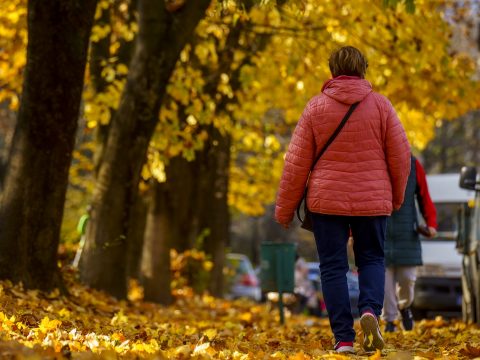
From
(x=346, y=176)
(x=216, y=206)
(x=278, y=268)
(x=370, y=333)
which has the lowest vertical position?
(x=370, y=333)

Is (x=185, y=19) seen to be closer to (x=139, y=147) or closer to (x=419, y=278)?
(x=139, y=147)

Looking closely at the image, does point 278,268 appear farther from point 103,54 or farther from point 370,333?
point 370,333

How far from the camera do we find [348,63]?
6461 millimetres

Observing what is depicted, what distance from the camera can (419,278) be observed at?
14.2 metres

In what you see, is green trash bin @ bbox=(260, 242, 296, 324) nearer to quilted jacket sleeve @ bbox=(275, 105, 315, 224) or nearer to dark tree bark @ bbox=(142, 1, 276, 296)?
dark tree bark @ bbox=(142, 1, 276, 296)

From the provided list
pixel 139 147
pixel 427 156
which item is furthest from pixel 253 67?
pixel 427 156

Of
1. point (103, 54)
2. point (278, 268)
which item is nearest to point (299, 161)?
point (278, 268)

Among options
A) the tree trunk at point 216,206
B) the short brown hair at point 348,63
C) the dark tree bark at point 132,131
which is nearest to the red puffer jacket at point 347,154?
the short brown hair at point 348,63

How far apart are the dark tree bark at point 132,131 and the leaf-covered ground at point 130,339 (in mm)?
571

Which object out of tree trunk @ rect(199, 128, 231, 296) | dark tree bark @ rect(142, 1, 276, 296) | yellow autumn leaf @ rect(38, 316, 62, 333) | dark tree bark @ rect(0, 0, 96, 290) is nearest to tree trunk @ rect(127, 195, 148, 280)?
dark tree bark @ rect(142, 1, 276, 296)

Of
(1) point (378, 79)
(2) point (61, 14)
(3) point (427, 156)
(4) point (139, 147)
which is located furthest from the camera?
(3) point (427, 156)

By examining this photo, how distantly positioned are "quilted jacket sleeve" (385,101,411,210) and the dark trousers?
0.97ft

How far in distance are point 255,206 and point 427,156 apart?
18.6 meters

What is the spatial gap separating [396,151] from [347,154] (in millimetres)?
332
